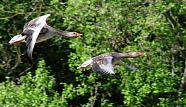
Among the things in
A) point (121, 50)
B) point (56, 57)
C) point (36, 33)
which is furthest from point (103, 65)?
point (56, 57)

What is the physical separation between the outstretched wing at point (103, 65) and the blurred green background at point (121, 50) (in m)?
2.10

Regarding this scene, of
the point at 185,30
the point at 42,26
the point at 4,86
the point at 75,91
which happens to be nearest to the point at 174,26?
the point at 185,30

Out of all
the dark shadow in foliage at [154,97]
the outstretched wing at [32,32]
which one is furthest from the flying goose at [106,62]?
the dark shadow in foliage at [154,97]

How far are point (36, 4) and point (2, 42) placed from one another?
84cm

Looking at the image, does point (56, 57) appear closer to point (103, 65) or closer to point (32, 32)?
point (103, 65)

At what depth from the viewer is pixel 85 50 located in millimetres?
9781

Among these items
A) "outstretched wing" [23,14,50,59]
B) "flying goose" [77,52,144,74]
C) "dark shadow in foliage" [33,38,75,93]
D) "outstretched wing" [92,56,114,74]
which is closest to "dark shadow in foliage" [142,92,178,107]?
"dark shadow in foliage" [33,38,75,93]

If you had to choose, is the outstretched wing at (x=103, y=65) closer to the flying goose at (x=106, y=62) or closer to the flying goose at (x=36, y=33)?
the flying goose at (x=106, y=62)

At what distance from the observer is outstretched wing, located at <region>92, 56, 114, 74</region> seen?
7.20m

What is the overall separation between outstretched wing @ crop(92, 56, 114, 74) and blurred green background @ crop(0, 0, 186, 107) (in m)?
2.10

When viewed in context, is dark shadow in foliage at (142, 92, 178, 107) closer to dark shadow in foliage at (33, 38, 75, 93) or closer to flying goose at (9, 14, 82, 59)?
dark shadow in foliage at (33, 38, 75, 93)

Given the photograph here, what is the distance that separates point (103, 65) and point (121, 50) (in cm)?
264

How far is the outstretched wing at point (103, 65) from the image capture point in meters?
7.20

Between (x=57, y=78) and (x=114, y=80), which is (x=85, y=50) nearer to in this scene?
(x=114, y=80)
